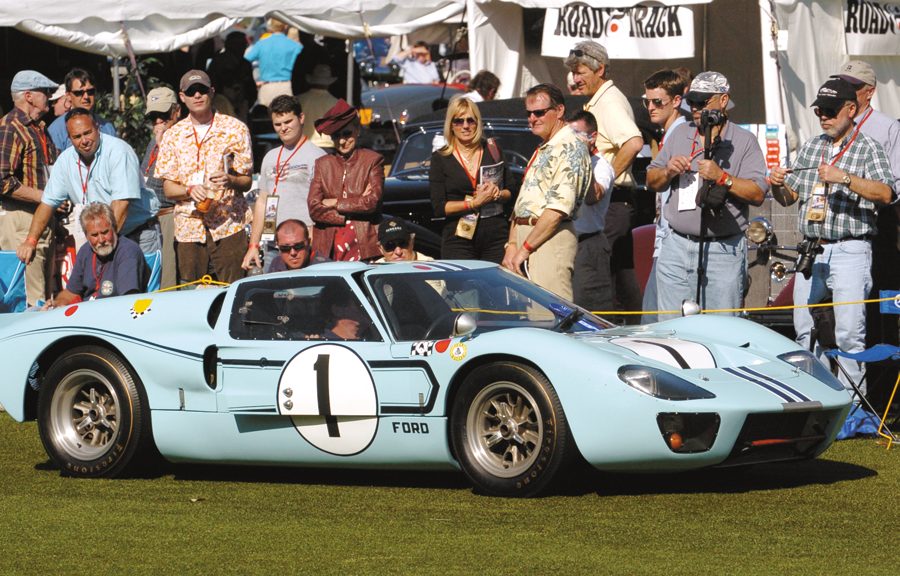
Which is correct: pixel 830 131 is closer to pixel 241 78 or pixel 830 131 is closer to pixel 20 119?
pixel 20 119

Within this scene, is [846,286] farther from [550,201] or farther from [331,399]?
[331,399]

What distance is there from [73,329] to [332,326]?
1512 mm

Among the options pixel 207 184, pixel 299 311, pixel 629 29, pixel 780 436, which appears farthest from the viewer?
pixel 629 29

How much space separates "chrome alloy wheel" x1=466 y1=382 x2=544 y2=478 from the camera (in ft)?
23.0

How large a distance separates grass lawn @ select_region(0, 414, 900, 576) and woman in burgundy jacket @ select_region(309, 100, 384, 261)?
2.73m

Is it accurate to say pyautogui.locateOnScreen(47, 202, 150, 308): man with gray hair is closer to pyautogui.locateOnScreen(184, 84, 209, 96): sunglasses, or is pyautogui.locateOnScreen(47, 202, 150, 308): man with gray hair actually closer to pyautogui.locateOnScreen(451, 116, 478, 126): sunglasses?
pyautogui.locateOnScreen(184, 84, 209, 96): sunglasses

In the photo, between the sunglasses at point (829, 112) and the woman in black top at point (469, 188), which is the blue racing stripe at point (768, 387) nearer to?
the sunglasses at point (829, 112)

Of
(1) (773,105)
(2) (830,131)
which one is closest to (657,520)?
(2) (830,131)

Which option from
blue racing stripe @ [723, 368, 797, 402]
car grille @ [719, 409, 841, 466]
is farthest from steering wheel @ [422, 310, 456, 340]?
car grille @ [719, 409, 841, 466]

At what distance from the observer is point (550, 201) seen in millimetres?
9547

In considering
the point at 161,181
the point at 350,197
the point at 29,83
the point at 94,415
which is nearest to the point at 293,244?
the point at 350,197

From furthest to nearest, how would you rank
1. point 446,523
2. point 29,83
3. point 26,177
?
point 29,83 → point 26,177 → point 446,523

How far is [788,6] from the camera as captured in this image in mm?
16250

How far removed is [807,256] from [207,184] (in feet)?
14.6
